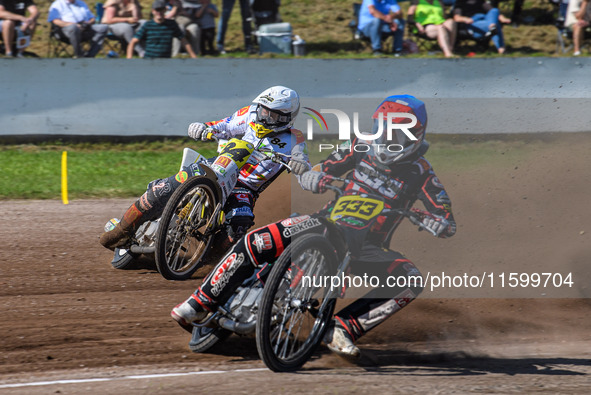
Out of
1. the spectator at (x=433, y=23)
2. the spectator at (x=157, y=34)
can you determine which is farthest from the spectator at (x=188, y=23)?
the spectator at (x=433, y=23)

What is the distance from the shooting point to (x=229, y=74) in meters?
11.9

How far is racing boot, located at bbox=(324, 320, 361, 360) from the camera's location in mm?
5105

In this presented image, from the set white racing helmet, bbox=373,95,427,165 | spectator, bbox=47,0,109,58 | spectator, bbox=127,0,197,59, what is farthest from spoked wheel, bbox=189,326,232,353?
spectator, bbox=47,0,109,58

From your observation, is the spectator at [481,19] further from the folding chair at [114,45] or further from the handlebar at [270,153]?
the handlebar at [270,153]

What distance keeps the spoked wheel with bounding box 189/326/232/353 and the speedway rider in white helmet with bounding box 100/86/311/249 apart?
1.69m

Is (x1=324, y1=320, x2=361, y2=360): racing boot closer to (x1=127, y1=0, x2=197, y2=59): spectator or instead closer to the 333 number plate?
the 333 number plate

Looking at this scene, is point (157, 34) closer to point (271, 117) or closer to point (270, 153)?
point (271, 117)

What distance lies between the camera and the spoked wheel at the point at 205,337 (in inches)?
215

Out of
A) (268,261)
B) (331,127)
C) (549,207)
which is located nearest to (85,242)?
(331,127)

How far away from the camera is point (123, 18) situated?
13.3m

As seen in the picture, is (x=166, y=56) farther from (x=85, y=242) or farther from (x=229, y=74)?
(x=85, y=242)

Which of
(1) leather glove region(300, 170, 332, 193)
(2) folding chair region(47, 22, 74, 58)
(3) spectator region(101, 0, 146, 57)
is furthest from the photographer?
(3) spectator region(101, 0, 146, 57)

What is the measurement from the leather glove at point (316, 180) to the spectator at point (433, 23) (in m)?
8.99

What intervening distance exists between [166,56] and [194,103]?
1.38 metres
